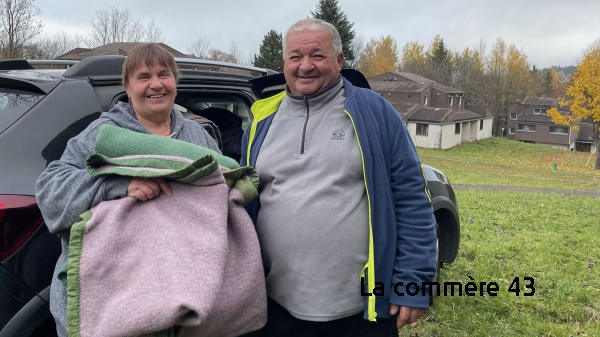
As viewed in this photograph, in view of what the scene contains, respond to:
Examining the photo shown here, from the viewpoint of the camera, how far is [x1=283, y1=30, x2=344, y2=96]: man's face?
7.08ft

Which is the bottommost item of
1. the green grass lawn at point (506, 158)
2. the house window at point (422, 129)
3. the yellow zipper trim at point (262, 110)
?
the green grass lawn at point (506, 158)

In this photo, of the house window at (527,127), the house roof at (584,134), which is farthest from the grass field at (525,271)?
the house roof at (584,134)

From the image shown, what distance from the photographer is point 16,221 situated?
1899 mm

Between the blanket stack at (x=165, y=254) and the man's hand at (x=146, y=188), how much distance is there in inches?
0.9

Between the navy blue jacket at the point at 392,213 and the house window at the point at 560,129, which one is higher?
the navy blue jacket at the point at 392,213

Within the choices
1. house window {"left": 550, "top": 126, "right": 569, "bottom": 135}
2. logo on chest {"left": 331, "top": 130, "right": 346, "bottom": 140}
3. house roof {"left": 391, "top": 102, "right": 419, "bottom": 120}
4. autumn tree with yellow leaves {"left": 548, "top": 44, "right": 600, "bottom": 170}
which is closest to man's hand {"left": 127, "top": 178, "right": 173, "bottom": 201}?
logo on chest {"left": 331, "top": 130, "right": 346, "bottom": 140}

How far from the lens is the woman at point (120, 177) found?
1.71m

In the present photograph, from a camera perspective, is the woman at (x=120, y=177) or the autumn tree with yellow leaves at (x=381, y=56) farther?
the autumn tree with yellow leaves at (x=381, y=56)

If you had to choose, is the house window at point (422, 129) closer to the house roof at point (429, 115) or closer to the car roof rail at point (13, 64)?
the house roof at point (429, 115)

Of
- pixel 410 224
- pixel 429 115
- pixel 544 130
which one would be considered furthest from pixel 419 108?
pixel 410 224

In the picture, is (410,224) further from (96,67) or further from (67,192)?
(96,67)

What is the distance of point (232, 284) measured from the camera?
1770mm

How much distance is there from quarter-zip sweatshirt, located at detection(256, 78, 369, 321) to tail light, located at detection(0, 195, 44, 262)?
962 millimetres

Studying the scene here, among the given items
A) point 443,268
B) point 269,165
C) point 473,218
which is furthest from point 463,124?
point 269,165
